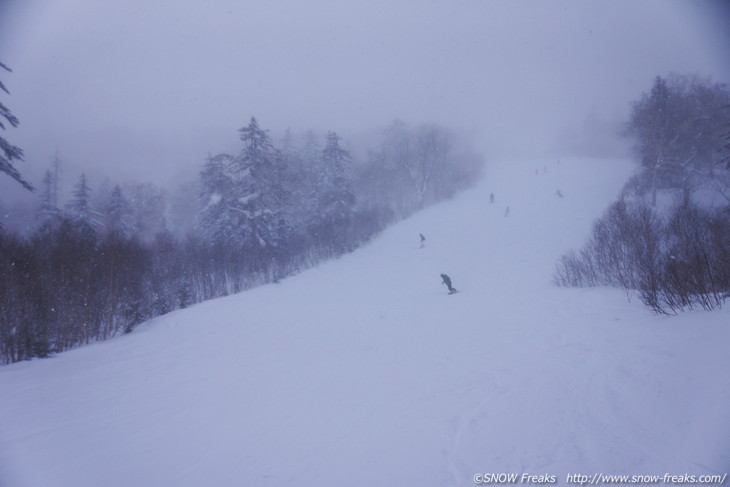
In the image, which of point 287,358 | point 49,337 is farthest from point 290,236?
point 287,358

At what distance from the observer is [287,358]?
750 centimetres

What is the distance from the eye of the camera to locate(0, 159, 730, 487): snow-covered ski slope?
3186 millimetres

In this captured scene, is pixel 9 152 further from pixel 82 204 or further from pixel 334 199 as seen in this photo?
pixel 82 204

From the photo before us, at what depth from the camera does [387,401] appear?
467 cm

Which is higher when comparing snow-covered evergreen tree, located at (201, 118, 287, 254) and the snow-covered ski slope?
snow-covered evergreen tree, located at (201, 118, 287, 254)

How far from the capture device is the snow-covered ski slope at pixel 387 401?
3186 mm

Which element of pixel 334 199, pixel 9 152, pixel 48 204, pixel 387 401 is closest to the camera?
pixel 387 401

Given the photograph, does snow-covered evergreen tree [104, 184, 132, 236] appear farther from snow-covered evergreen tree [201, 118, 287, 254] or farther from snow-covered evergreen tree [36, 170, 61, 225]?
snow-covered evergreen tree [201, 118, 287, 254]

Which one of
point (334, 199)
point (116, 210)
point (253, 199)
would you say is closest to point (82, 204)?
point (116, 210)

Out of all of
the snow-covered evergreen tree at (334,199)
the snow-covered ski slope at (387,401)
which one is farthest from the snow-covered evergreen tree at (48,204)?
the snow-covered ski slope at (387,401)

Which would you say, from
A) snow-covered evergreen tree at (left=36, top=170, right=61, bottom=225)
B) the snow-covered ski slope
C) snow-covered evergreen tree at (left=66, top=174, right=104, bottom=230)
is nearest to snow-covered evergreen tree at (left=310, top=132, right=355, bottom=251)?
the snow-covered ski slope

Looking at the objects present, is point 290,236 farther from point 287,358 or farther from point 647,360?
point 647,360

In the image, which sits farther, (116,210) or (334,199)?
(116,210)

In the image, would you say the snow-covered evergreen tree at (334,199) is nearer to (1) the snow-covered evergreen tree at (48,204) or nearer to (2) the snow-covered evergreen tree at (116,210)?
(2) the snow-covered evergreen tree at (116,210)
